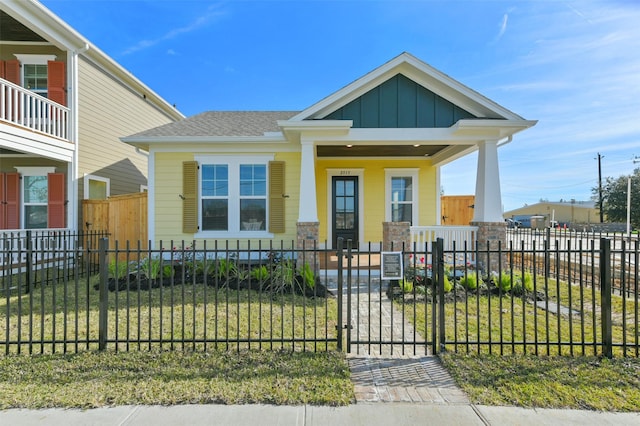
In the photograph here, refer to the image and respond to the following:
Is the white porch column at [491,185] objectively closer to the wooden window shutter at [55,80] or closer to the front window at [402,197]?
the front window at [402,197]

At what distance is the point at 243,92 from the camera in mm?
19734

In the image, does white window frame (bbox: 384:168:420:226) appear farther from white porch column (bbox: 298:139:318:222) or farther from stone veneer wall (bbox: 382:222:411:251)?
white porch column (bbox: 298:139:318:222)

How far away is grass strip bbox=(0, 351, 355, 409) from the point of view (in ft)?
9.03

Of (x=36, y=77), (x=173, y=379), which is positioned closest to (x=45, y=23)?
(x=36, y=77)

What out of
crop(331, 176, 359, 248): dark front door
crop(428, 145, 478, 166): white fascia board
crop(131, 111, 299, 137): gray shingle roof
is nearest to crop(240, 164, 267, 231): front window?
crop(131, 111, 299, 137): gray shingle roof

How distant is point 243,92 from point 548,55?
15603 mm

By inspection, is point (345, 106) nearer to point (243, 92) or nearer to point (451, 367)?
point (451, 367)

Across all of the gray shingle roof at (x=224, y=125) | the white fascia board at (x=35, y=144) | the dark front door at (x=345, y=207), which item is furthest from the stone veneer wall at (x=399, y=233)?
the white fascia board at (x=35, y=144)

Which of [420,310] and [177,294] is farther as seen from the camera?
[177,294]

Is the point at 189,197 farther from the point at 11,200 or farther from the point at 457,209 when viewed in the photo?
the point at 457,209

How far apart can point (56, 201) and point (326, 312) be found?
9982 millimetres

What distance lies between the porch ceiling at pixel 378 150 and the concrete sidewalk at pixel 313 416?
284 inches

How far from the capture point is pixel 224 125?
31.6 ft

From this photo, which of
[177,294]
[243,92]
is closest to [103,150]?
[177,294]
